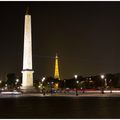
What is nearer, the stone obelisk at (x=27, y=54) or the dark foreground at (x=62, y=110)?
the dark foreground at (x=62, y=110)

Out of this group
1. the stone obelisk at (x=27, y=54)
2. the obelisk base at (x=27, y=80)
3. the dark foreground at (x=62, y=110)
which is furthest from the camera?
the obelisk base at (x=27, y=80)

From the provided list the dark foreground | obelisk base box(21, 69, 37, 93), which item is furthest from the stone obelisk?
the dark foreground

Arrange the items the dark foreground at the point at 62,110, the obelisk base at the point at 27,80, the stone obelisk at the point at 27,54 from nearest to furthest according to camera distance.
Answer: the dark foreground at the point at 62,110 < the stone obelisk at the point at 27,54 < the obelisk base at the point at 27,80

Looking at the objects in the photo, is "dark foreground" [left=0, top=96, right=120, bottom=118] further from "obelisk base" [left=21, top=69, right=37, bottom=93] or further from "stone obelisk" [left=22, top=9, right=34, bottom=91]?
"obelisk base" [left=21, top=69, right=37, bottom=93]

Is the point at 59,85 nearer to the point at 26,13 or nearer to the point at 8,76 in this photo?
the point at 8,76

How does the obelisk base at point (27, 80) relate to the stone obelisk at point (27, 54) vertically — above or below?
below

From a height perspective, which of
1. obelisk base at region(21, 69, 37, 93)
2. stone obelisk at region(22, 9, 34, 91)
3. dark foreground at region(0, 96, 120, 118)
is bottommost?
dark foreground at region(0, 96, 120, 118)

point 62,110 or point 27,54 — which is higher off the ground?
point 27,54

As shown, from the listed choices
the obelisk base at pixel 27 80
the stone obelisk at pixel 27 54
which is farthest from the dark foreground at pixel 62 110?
the obelisk base at pixel 27 80

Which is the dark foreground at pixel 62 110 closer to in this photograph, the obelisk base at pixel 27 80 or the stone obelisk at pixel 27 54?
the stone obelisk at pixel 27 54

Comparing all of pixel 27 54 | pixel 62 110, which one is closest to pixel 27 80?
pixel 27 54

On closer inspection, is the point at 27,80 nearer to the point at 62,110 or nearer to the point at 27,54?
the point at 27,54

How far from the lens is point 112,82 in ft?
412

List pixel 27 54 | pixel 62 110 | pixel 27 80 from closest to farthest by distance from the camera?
pixel 62 110 < pixel 27 54 < pixel 27 80
